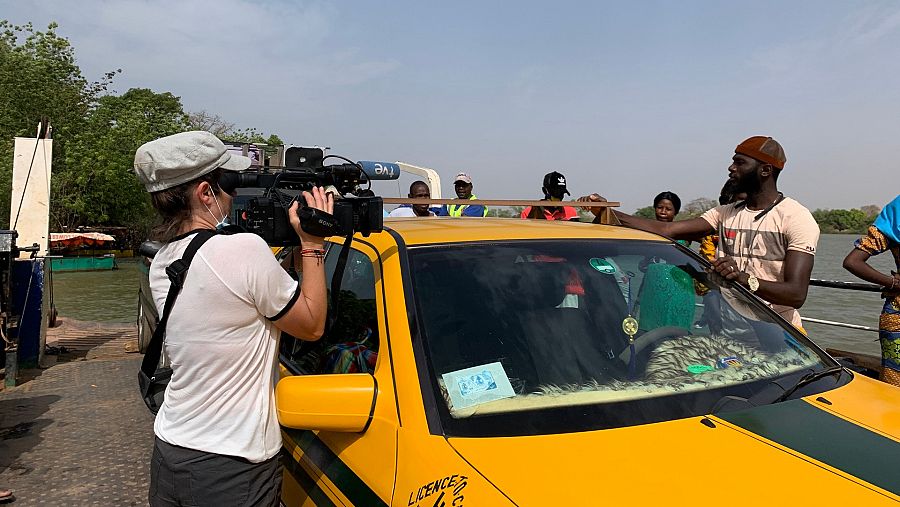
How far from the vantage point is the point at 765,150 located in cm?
329

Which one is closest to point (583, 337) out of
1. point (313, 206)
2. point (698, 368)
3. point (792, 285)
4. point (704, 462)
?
point (698, 368)

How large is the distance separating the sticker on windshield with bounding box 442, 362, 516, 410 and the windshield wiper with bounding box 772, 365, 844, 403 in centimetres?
85

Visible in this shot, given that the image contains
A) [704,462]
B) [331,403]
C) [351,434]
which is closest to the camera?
[704,462]

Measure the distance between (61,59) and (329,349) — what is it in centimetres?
3446

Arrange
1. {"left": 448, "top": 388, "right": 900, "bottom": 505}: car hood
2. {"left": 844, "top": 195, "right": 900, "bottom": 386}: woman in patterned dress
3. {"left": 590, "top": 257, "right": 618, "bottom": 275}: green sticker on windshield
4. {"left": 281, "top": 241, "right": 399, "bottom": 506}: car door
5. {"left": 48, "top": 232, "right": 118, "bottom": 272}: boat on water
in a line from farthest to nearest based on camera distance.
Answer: {"left": 48, "top": 232, "right": 118, "bottom": 272}: boat on water
{"left": 844, "top": 195, "right": 900, "bottom": 386}: woman in patterned dress
{"left": 590, "top": 257, "right": 618, "bottom": 275}: green sticker on windshield
{"left": 281, "top": 241, "right": 399, "bottom": 506}: car door
{"left": 448, "top": 388, "right": 900, "bottom": 505}: car hood

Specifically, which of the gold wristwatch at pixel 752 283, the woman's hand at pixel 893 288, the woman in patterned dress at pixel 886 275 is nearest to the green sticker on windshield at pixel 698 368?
the gold wristwatch at pixel 752 283

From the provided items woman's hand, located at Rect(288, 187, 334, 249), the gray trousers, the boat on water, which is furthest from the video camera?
the boat on water

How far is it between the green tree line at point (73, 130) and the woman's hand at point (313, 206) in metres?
28.4

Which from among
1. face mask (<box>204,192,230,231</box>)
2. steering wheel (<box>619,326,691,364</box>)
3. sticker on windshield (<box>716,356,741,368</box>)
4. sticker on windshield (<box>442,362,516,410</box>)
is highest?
face mask (<box>204,192,230,231</box>)

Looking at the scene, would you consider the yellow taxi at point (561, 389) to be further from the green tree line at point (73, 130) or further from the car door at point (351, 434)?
the green tree line at point (73, 130)

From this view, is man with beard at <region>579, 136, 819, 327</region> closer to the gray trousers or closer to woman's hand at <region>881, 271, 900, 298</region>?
woman's hand at <region>881, 271, 900, 298</region>

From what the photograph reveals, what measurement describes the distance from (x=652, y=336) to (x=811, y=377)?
524 millimetres

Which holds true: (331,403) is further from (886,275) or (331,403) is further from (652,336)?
(886,275)

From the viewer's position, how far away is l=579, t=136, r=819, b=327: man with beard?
10.2 feet
